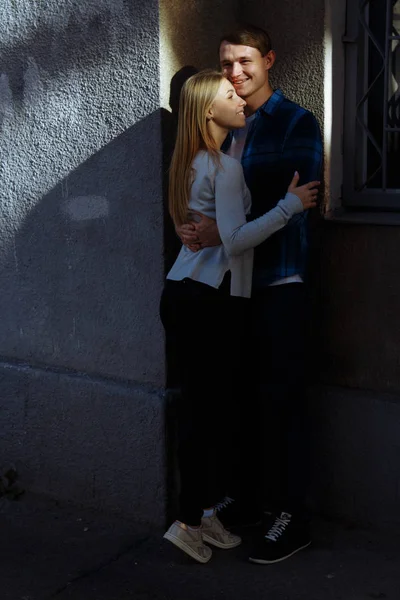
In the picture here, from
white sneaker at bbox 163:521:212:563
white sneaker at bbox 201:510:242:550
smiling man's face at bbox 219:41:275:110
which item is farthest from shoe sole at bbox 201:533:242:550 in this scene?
smiling man's face at bbox 219:41:275:110

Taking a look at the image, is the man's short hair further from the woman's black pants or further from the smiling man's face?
the woman's black pants

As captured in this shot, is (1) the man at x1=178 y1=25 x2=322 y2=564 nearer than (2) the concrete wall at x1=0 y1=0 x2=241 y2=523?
Yes

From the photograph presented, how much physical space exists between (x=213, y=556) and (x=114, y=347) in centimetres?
102

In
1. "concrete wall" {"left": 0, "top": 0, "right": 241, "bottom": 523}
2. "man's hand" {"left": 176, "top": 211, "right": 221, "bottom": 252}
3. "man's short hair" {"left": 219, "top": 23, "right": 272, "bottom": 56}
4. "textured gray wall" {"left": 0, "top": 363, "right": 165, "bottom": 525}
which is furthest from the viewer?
"textured gray wall" {"left": 0, "top": 363, "right": 165, "bottom": 525}

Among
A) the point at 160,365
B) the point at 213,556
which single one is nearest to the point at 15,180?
the point at 160,365

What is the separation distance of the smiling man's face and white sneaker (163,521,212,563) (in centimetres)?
173

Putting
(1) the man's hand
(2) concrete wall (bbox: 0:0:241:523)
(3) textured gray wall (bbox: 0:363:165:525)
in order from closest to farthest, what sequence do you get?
(1) the man's hand
(2) concrete wall (bbox: 0:0:241:523)
(3) textured gray wall (bbox: 0:363:165:525)

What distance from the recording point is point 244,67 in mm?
3979

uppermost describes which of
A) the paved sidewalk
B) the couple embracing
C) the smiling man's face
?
the smiling man's face

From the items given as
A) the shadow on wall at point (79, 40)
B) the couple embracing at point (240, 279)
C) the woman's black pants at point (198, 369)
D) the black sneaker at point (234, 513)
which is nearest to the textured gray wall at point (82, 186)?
the shadow on wall at point (79, 40)

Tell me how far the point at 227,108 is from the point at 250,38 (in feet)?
1.15

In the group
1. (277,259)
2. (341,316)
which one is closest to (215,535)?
(341,316)

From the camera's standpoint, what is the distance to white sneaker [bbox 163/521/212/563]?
13.2 ft

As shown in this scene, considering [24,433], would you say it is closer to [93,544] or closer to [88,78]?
[93,544]
